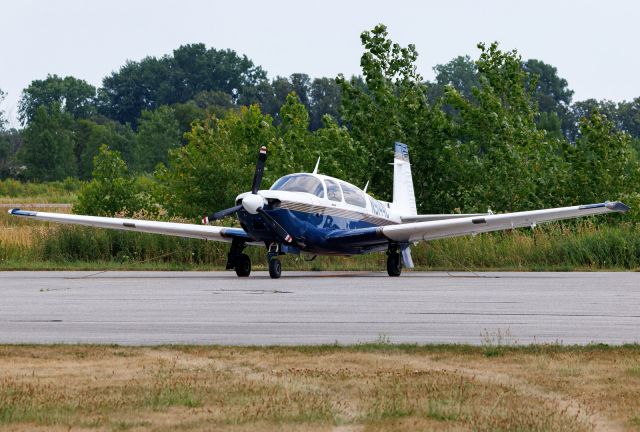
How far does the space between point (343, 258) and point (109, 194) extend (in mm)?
13398

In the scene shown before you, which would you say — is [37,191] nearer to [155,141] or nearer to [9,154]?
[155,141]

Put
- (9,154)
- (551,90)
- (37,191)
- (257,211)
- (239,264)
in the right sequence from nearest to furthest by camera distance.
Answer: (257,211) < (239,264) < (37,191) < (9,154) < (551,90)

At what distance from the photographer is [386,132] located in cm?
4038

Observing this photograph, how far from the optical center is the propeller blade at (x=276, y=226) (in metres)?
25.2

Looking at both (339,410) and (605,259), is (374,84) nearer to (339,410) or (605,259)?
(605,259)

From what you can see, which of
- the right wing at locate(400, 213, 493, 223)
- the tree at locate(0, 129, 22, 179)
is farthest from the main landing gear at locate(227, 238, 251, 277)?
the tree at locate(0, 129, 22, 179)

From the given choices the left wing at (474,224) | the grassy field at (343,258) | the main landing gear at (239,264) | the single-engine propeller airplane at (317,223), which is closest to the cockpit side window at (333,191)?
the single-engine propeller airplane at (317,223)

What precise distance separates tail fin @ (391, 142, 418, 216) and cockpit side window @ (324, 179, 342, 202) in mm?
4940

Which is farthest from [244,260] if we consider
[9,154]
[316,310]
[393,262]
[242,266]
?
[9,154]

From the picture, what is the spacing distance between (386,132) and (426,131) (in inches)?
54.2

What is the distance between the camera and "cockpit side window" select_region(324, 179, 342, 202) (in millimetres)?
26688

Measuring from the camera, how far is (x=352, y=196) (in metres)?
27.5

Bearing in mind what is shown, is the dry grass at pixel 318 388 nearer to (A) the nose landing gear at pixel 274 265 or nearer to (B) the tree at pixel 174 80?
(A) the nose landing gear at pixel 274 265

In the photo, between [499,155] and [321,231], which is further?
[499,155]
